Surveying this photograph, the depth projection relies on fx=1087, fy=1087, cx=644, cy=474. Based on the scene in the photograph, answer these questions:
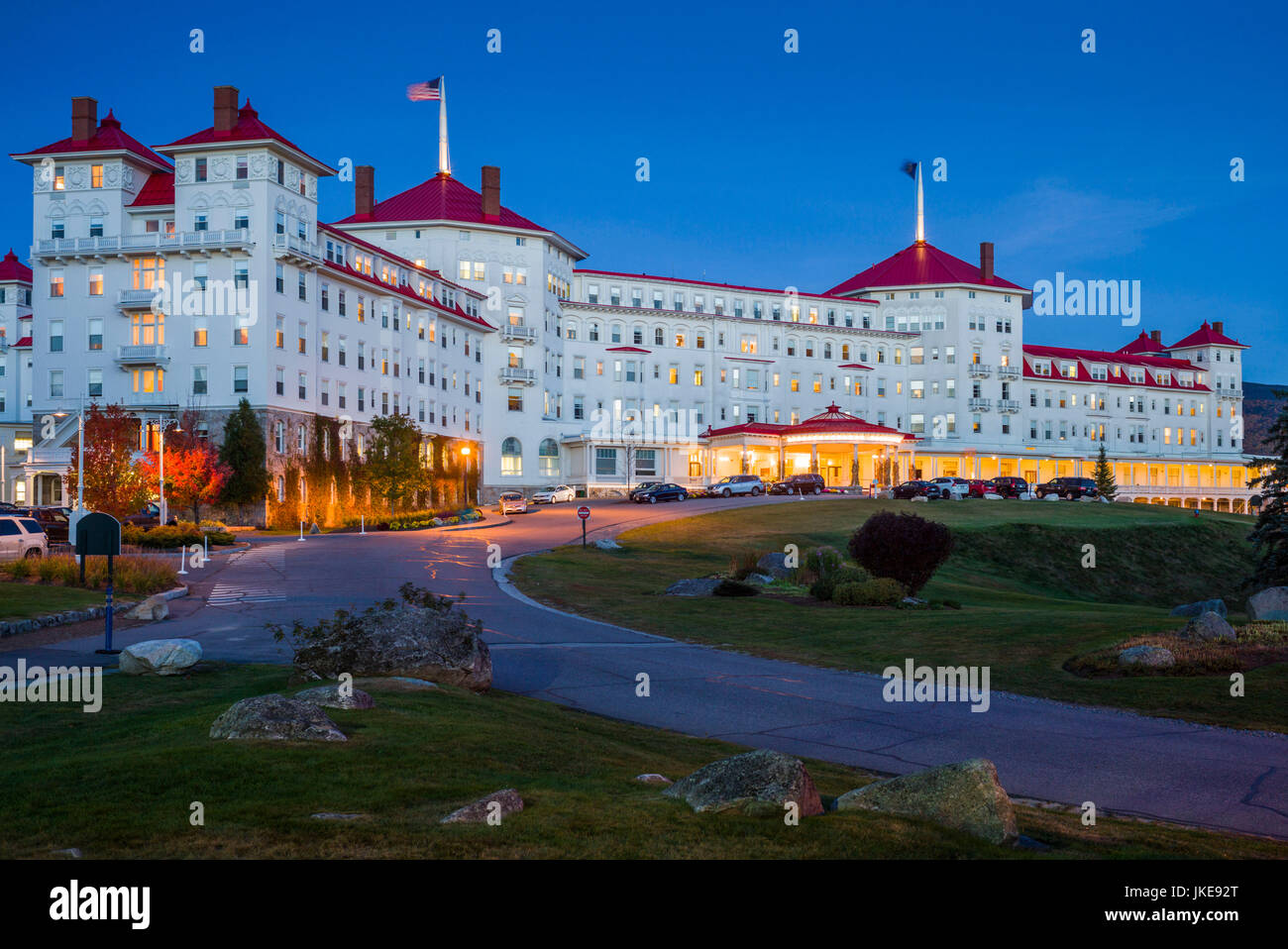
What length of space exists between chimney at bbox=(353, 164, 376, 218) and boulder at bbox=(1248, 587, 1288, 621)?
85.2 meters

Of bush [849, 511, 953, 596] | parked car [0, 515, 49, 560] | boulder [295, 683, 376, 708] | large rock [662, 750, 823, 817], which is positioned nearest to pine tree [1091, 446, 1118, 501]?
bush [849, 511, 953, 596]

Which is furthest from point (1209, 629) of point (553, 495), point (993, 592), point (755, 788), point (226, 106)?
point (553, 495)

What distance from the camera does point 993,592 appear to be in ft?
120

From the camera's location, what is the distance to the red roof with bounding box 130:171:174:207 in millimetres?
66625

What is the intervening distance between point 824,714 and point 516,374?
80.4 meters

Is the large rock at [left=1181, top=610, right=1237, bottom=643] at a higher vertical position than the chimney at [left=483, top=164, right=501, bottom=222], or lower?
lower

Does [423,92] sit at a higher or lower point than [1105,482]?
higher

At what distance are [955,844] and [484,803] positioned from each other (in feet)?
9.57

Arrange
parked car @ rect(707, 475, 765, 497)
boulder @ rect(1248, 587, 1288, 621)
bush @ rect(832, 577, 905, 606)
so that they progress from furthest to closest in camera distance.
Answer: parked car @ rect(707, 475, 765, 497) → bush @ rect(832, 577, 905, 606) → boulder @ rect(1248, 587, 1288, 621)

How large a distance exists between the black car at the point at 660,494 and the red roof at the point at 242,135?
3077cm

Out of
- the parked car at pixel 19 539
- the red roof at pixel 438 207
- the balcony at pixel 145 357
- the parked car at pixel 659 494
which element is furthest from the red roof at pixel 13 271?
the parked car at pixel 19 539

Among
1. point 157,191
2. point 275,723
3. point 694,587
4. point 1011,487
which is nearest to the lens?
point 275,723

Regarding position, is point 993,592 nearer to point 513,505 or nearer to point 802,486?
point 513,505

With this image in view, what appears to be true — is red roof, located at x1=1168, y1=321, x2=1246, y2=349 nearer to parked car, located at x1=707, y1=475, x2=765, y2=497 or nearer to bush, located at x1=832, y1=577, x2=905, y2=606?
parked car, located at x1=707, y1=475, x2=765, y2=497
